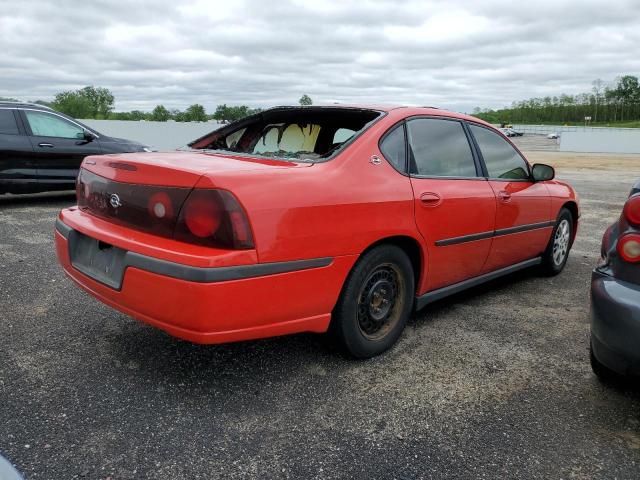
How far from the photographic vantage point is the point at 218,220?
2.42 m

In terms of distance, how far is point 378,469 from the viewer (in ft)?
7.20

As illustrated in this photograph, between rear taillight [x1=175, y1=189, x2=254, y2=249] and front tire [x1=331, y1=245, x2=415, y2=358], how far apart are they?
0.74m

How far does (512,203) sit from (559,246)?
4.19ft

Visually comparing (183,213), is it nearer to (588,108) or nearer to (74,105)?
(74,105)

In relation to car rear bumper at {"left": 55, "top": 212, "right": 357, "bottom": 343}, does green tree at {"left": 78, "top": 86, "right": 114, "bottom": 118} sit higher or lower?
higher

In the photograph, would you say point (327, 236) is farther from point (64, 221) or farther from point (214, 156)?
point (64, 221)

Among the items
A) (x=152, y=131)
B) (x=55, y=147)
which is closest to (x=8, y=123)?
(x=55, y=147)

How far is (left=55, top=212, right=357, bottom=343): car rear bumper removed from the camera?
2.37 m

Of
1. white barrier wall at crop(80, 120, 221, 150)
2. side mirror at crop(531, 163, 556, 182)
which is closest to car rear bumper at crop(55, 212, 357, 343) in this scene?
side mirror at crop(531, 163, 556, 182)

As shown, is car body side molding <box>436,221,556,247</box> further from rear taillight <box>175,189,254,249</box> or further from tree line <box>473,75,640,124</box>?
tree line <box>473,75,640,124</box>

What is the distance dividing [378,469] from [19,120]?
26.7 ft

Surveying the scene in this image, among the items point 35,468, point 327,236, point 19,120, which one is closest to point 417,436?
point 327,236

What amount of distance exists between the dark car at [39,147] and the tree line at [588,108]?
111 metres

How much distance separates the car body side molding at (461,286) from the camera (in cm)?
348
